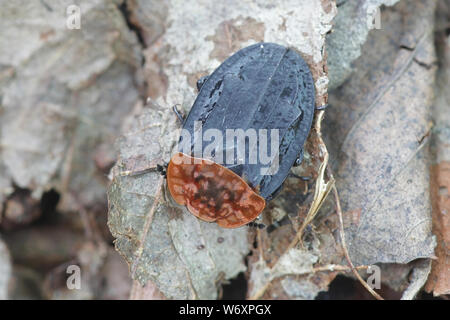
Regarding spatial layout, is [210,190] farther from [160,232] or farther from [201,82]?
[201,82]

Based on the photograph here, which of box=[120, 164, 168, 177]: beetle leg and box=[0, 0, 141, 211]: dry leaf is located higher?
box=[0, 0, 141, 211]: dry leaf

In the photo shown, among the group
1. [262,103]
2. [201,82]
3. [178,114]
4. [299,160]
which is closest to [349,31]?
[262,103]

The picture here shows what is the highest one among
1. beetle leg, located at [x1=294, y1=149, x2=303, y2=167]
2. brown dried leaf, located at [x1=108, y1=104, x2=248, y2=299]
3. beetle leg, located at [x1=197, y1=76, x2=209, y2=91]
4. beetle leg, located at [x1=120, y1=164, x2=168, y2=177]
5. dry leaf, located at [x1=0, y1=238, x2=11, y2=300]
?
beetle leg, located at [x1=197, y1=76, x2=209, y2=91]

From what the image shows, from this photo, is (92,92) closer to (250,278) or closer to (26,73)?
(26,73)

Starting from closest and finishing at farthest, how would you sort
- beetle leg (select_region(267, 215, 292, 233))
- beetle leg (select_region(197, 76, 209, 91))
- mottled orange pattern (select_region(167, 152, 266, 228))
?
mottled orange pattern (select_region(167, 152, 266, 228)) < beetle leg (select_region(197, 76, 209, 91)) < beetle leg (select_region(267, 215, 292, 233))

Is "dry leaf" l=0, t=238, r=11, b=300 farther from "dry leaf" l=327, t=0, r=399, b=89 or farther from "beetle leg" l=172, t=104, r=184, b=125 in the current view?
"dry leaf" l=327, t=0, r=399, b=89

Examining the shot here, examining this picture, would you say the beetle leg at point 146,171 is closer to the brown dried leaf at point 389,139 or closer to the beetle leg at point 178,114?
the beetle leg at point 178,114

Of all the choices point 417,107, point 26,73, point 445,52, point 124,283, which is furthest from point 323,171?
point 26,73

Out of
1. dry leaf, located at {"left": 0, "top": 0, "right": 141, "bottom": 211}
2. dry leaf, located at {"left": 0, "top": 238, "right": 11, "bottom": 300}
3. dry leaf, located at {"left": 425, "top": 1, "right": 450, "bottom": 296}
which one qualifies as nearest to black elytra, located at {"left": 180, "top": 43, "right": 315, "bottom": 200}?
dry leaf, located at {"left": 425, "top": 1, "right": 450, "bottom": 296}
